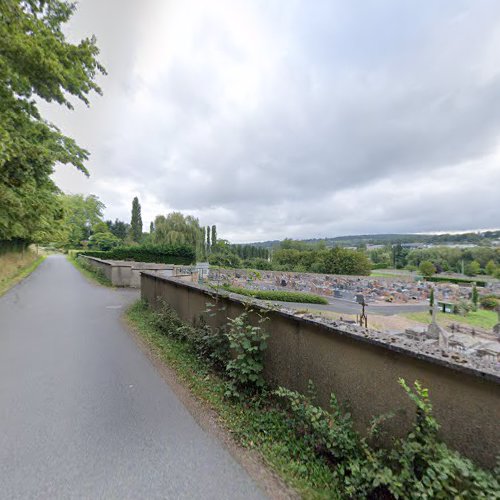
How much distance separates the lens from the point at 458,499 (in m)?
1.33

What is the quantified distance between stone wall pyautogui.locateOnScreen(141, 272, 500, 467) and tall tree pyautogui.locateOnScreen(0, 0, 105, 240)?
5584 mm

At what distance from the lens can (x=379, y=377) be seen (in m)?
2.02

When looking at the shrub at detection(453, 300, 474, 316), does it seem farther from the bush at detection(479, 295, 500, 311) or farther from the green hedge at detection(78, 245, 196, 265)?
the green hedge at detection(78, 245, 196, 265)

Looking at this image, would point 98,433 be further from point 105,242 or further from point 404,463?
point 105,242

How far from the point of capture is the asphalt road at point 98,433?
77.4 inches

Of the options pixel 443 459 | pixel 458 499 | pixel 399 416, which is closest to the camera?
pixel 458 499

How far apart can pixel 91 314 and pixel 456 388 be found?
8.30 metres

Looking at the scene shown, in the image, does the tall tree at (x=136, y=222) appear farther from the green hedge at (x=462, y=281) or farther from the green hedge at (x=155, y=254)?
the green hedge at (x=462, y=281)

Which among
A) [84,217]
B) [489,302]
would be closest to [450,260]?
[489,302]

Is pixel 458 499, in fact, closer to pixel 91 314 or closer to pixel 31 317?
pixel 91 314

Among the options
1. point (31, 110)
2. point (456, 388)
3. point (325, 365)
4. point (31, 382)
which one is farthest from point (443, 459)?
point (31, 110)

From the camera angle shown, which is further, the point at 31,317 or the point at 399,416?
the point at 31,317

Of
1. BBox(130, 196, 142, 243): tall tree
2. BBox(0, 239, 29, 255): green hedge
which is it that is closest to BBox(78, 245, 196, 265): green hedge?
BBox(0, 239, 29, 255): green hedge

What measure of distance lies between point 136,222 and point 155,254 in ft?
122
